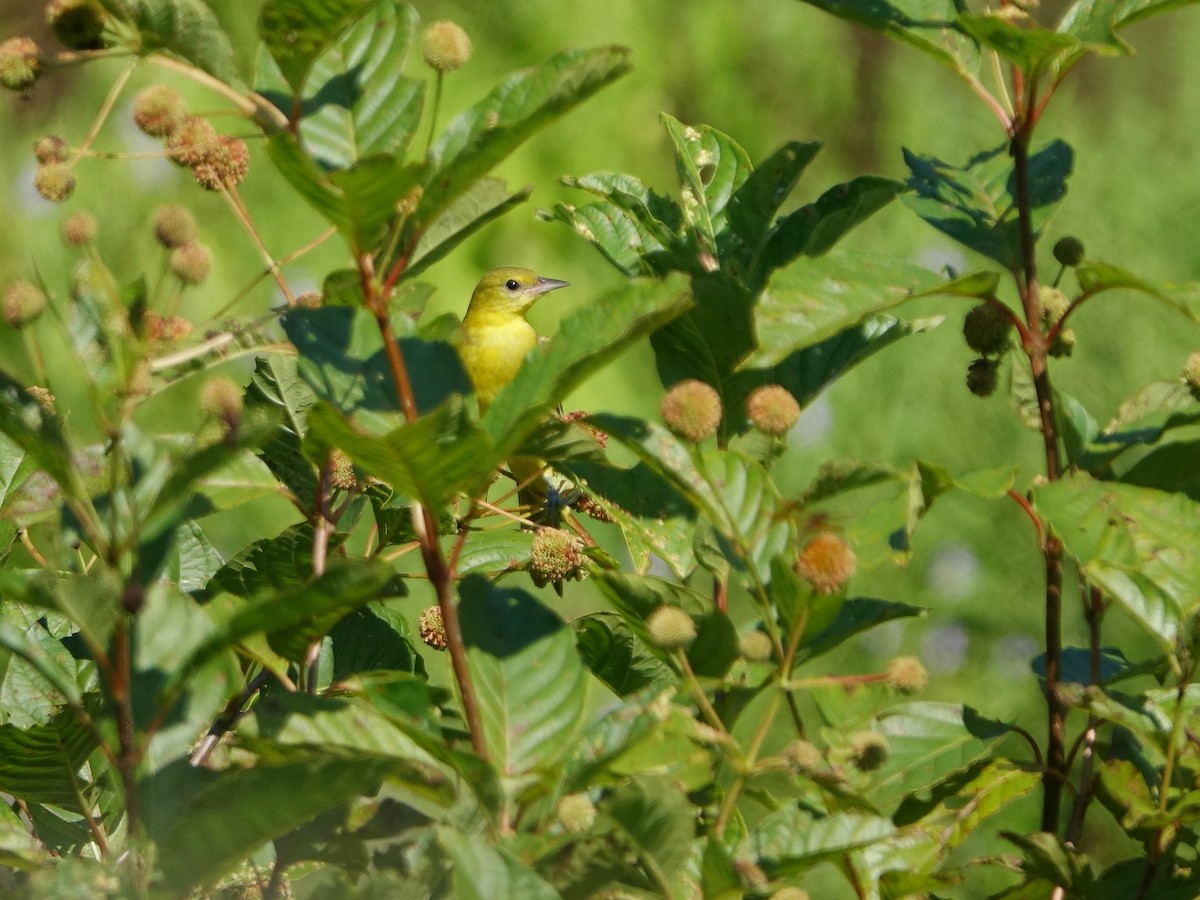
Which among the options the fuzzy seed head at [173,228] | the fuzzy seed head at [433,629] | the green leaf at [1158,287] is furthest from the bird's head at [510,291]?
the fuzzy seed head at [173,228]

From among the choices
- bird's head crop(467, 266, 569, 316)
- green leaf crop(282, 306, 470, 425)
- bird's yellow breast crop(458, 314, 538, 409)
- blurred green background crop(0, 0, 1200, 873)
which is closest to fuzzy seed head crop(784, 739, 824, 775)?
green leaf crop(282, 306, 470, 425)

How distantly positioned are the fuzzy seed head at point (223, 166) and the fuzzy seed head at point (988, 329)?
513 millimetres

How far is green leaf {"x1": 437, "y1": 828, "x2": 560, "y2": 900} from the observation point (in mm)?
680

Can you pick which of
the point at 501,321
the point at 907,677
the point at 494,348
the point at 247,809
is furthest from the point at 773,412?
the point at 501,321

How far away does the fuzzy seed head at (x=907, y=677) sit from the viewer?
88 centimetres

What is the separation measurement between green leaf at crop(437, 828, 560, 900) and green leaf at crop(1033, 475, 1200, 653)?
417mm

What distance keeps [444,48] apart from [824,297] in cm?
28

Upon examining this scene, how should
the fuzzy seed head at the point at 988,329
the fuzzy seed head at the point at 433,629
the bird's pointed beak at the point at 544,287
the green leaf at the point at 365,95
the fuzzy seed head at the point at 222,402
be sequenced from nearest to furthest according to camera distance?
1. the fuzzy seed head at the point at 222,402
2. the green leaf at the point at 365,95
3. the fuzzy seed head at the point at 988,329
4. the fuzzy seed head at the point at 433,629
5. the bird's pointed beak at the point at 544,287

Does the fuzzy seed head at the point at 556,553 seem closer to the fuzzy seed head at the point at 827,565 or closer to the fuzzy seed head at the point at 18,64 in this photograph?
the fuzzy seed head at the point at 827,565

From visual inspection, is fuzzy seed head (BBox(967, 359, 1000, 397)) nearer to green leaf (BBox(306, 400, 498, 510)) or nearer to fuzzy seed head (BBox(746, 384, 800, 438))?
fuzzy seed head (BBox(746, 384, 800, 438))

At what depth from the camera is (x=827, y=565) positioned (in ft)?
2.67

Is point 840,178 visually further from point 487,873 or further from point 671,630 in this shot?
A: point 487,873

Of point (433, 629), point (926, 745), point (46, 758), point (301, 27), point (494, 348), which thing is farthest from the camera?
point (494, 348)

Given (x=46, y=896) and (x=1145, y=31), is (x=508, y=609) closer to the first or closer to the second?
(x=46, y=896)
